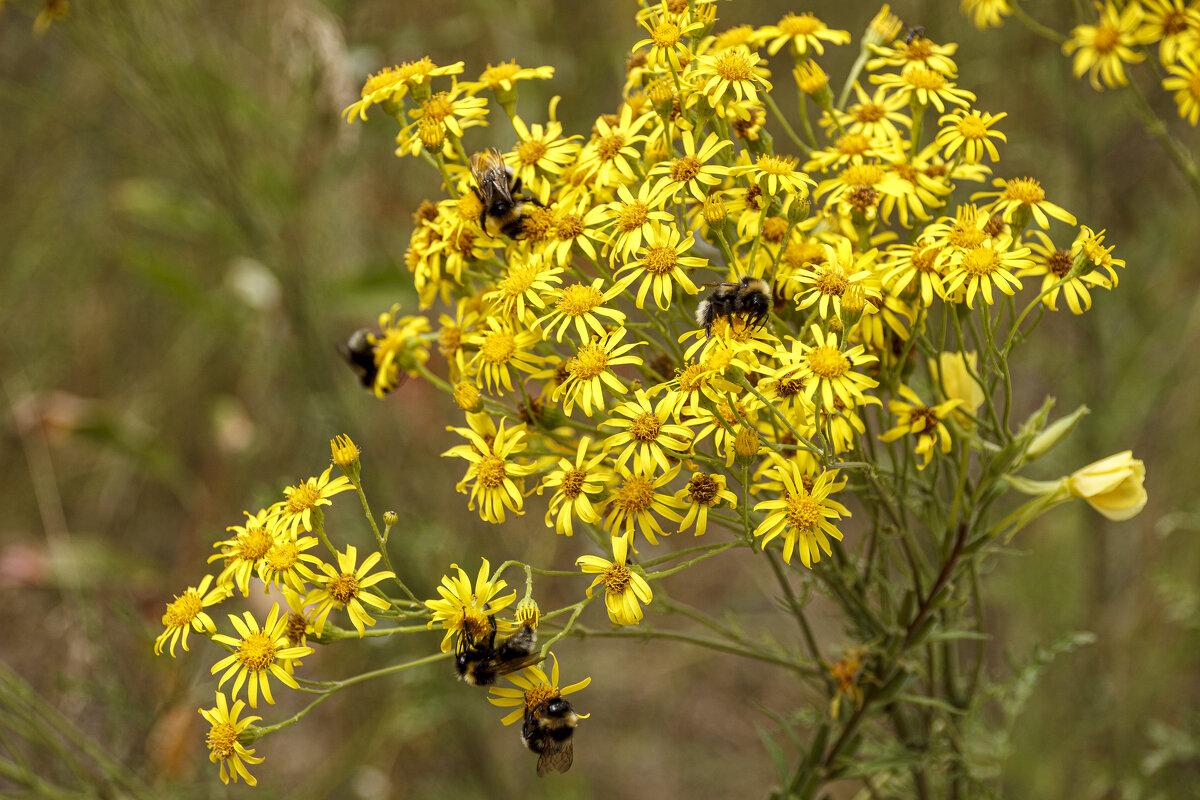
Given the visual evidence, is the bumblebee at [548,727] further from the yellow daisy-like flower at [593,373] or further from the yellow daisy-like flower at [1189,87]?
the yellow daisy-like flower at [1189,87]

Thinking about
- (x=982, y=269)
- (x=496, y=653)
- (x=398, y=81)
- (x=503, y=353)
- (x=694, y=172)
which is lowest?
(x=496, y=653)

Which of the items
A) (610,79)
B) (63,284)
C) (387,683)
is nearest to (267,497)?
(387,683)

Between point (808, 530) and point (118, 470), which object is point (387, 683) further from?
point (808, 530)

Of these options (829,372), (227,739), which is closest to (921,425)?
(829,372)

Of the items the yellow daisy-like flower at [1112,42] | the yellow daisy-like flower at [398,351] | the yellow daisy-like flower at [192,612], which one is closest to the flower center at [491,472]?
the yellow daisy-like flower at [398,351]

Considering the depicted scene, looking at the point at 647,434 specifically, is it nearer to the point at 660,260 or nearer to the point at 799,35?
the point at 660,260

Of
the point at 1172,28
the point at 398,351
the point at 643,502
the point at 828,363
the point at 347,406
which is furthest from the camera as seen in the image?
the point at 347,406
